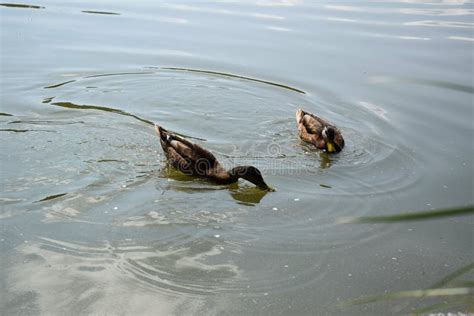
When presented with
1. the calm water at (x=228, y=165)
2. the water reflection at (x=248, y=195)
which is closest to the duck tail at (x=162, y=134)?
the calm water at (x=228, y=165)

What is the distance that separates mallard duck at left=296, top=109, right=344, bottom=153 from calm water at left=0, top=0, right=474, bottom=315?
191mm

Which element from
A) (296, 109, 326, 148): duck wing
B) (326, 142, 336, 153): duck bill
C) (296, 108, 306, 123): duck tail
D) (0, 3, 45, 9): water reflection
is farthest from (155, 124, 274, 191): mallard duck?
(0, 3, 45, 9): water reflection

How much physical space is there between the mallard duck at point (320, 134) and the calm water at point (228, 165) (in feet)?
0.63

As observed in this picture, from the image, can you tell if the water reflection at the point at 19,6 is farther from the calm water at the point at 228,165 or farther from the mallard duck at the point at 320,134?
the mallard duck at the point at 320,134

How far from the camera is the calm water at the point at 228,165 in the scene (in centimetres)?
513

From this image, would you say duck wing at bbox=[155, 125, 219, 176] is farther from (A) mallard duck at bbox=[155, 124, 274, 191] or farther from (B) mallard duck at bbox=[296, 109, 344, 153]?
(B) mallard duck at bbox=[296, 109, 344, 153]

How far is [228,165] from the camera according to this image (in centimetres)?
808

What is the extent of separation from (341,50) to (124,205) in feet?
25.4

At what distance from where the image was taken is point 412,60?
40.1ft

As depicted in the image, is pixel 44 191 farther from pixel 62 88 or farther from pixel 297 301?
pixel 62 88

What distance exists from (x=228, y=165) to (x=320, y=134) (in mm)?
1379

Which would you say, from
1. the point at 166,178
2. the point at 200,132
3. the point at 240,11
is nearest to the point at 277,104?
the point at 200,132

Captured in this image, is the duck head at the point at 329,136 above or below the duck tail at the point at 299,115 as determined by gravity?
below

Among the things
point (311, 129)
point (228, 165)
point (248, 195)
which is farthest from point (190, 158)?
point (311, 129)
